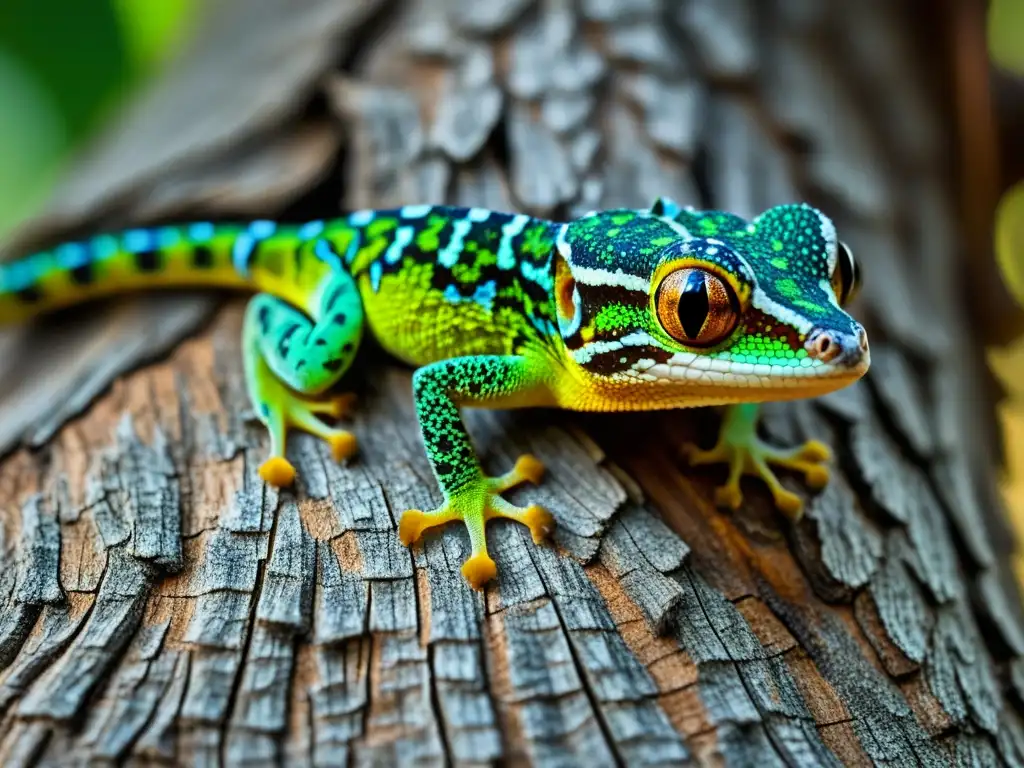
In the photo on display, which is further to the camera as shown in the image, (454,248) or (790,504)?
(454,248)

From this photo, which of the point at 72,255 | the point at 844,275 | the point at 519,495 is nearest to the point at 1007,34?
the point at 844,275

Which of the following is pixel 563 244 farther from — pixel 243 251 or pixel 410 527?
pixel 243 251

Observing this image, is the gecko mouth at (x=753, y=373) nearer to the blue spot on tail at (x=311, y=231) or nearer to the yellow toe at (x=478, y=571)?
the yellow toe at (x=478, y=571)

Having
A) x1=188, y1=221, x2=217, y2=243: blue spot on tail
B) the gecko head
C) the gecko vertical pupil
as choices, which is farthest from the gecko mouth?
x1=188, y1=221, x2=217, y2=243: blue spot on tail

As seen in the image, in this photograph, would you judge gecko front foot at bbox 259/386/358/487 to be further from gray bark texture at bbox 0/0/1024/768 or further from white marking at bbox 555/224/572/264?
white marking at bbox 555/224/572/264

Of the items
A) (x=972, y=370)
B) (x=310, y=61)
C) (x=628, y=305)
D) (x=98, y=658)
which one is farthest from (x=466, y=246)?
(x=972, y=370)

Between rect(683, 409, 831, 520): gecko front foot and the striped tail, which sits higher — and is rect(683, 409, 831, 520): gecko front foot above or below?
below

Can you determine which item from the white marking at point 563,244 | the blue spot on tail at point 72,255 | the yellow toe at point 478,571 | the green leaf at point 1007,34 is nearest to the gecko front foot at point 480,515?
the yellow toe at point 478,571

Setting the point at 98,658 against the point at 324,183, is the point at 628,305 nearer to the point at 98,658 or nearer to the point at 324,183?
the point at 98,658
